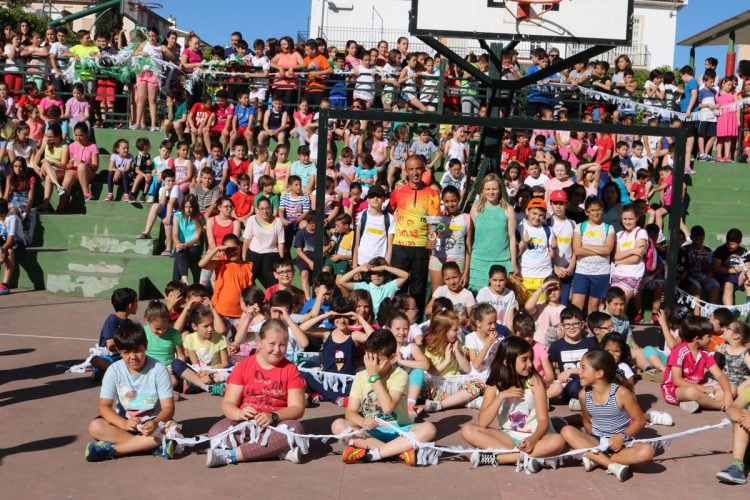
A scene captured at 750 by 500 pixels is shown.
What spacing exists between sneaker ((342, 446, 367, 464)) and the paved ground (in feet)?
0.19

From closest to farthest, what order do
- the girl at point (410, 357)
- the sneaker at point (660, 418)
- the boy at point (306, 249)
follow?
the sneaker at point (660, 418)
the girl at point (410, 357)
the boy at point (306, 249)

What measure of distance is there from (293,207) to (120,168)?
3645 millimetres

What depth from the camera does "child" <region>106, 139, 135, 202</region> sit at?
14.3 meters

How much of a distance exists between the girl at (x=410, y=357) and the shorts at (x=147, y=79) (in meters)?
9.50

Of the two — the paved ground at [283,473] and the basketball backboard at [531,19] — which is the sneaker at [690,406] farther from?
the basketball backboard at [531,19]

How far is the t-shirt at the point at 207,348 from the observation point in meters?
8.44

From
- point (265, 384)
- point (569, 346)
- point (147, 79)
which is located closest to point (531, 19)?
point (569, 346)

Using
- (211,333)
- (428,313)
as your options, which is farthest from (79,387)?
(428,313)

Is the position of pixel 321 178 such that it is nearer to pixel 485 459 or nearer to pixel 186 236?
pixel 186 236

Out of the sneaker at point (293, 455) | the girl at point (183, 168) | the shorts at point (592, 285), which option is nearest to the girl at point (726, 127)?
the shorts at point (592, 285)

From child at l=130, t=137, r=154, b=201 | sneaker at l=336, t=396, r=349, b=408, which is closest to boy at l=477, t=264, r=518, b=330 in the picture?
sneaker at l=336, t=396, r=349, b=408

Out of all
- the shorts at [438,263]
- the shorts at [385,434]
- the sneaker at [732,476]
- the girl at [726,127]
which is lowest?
the sneaker at [732,476]

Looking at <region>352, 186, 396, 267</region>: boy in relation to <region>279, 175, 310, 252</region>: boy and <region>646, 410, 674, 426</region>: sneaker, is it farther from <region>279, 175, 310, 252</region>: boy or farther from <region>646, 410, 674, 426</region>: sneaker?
<region>646, 410, 674, 426</region>: sneaker

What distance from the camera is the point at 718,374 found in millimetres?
7961
